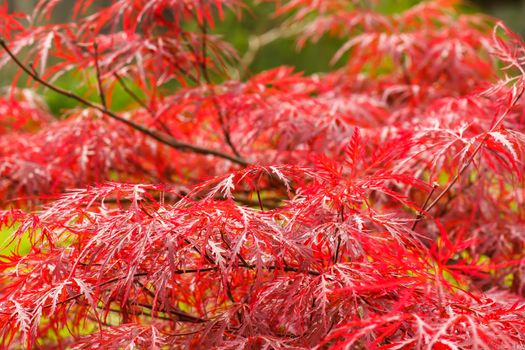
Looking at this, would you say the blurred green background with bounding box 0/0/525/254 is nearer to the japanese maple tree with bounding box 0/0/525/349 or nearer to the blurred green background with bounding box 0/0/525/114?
the blurred green background with bounding box 0/0/525/114

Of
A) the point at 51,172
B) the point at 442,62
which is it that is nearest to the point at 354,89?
the point at 442,62

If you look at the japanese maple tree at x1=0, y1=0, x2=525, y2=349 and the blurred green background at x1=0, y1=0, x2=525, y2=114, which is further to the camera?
the blurred green background at x1=0, y1=0, x2=525, y2=114

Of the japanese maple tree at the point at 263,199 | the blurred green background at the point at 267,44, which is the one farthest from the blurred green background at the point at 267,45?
the japanese maple tree at the point at 263,199

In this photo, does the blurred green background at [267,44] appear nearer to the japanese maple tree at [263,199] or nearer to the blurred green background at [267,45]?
the blurred green background at [267,45]

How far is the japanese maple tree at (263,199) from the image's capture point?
3.10ft

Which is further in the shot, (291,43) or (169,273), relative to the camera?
(291,43)

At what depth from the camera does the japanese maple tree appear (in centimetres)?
95

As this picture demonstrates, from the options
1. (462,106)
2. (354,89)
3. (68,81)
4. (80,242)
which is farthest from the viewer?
(68,81)

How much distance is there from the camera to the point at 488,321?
89 centimetres

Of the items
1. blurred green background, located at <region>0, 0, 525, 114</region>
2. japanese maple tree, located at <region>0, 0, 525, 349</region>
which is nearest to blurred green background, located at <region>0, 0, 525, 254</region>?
blurred green background, located at <region>0, 0, 525, 114</region>

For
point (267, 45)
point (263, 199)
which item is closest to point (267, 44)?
point (267, 45)

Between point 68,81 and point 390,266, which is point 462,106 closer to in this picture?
point 390,266

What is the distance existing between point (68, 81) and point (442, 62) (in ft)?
12.2

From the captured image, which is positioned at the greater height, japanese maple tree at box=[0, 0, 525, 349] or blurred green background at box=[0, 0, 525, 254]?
japanese maple tree at box=[0, 0, 525, 349]
